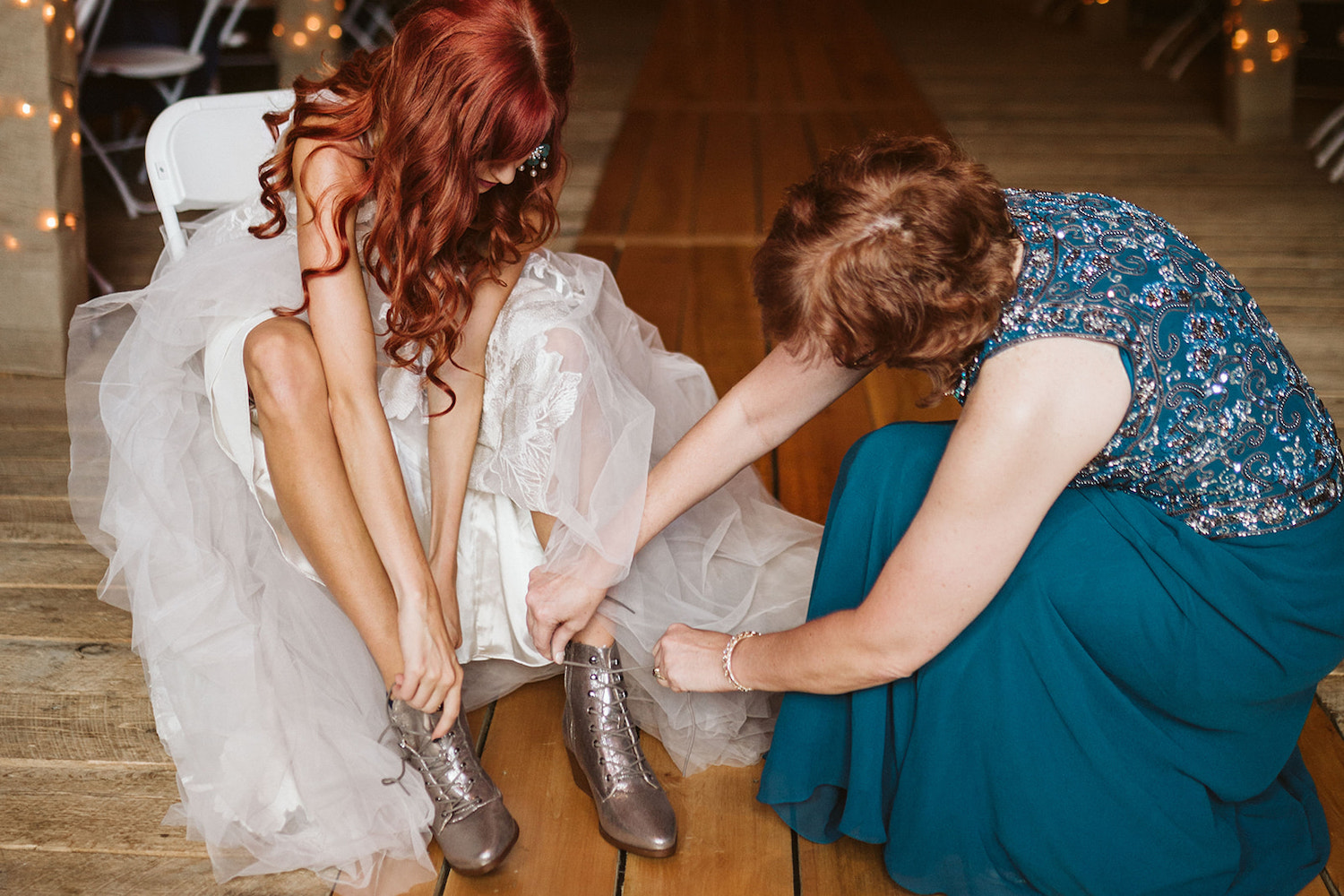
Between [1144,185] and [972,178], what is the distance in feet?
11.4

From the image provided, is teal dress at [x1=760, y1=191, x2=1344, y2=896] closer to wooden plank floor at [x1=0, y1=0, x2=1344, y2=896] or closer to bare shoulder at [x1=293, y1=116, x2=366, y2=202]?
wooden plank floor at [x1=0, y1=0, x2=1344, y2=896]

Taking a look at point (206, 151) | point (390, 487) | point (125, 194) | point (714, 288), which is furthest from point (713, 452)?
point (125, 194)

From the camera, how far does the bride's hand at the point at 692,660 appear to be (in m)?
1.43

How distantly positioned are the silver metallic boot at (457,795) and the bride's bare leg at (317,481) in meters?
0.08

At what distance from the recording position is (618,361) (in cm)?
179

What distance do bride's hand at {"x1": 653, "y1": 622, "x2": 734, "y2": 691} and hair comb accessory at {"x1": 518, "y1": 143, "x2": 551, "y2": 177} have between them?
0.64 m

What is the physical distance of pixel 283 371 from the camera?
1.37 meters

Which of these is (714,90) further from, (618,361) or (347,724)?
(347,724)

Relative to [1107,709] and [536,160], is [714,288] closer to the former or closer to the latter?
[536,160]

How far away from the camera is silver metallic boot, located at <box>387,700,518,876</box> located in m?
1.36

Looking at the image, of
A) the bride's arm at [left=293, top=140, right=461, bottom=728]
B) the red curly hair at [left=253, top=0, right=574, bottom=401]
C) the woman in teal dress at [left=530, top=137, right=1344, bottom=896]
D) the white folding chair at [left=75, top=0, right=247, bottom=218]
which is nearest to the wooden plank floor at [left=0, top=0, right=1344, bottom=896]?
the woman in teal dress at [left=530, top=137, right=1344, bottom=896]

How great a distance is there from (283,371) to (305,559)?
274 millimetres

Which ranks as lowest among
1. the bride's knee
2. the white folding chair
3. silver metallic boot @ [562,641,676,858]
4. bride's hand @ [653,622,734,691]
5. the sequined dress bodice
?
the white folding chair

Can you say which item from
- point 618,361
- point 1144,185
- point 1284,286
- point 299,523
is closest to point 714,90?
point 1144,185
